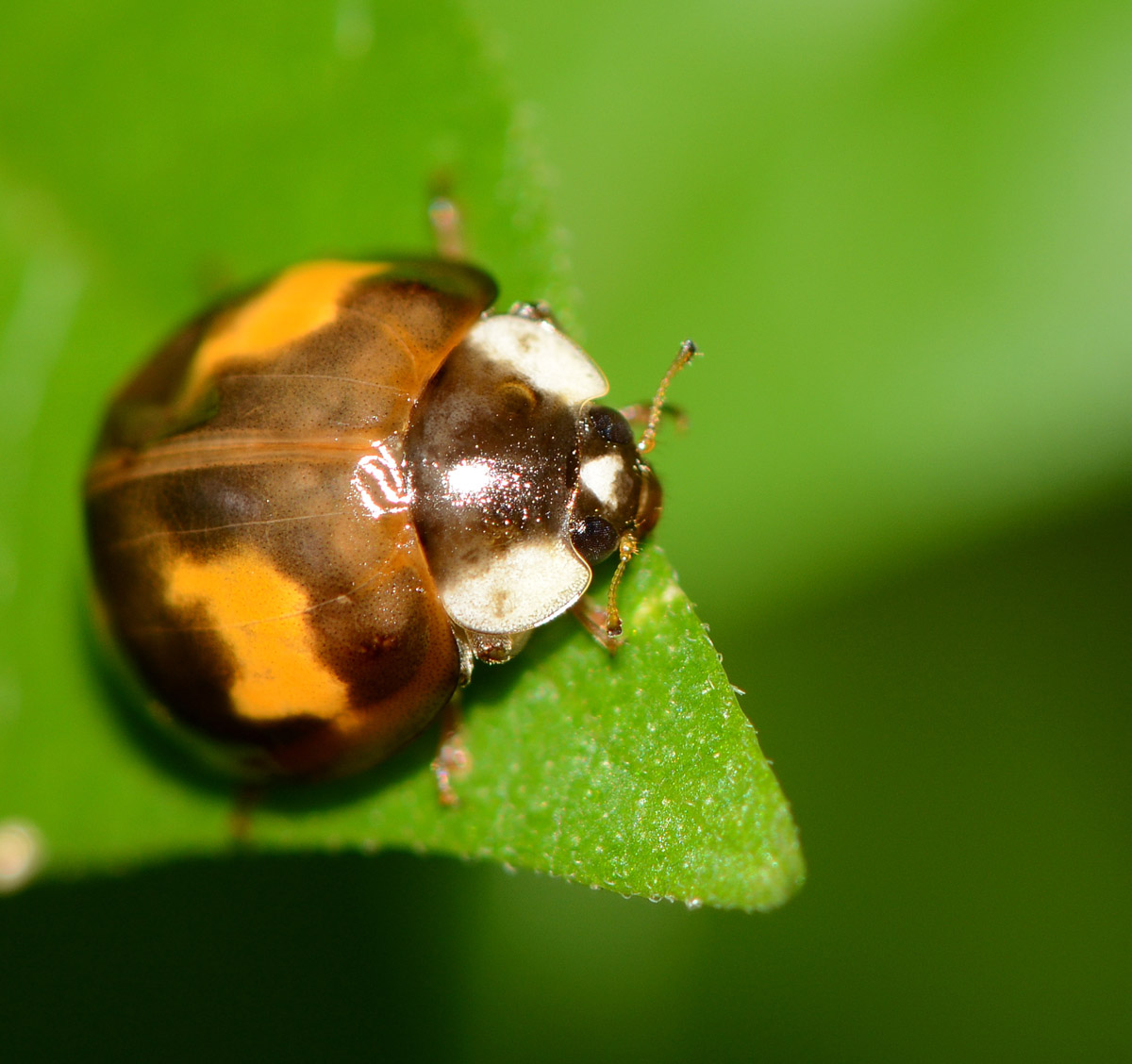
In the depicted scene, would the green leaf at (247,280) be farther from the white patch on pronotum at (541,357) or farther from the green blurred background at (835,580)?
the green blurred background at (835,580)

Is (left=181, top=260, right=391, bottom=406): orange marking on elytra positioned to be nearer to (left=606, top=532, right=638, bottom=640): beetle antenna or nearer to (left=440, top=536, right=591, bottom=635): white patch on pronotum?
(left=440, top=536, right=591, bottom=635): white patch on pronotum

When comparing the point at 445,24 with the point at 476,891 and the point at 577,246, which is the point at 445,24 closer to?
the point at 577,246

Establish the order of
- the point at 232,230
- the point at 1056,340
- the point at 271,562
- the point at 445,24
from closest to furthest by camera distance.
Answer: the point at 271,562 < the point at 445,24 < the point at 232,230 < the point at 1056,340

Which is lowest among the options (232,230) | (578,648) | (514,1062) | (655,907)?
(514,1062)

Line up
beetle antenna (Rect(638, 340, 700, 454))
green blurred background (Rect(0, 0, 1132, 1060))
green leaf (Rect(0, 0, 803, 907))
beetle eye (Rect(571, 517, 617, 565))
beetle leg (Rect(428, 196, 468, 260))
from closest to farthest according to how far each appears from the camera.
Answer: green leaf (Rect(0, 0, 803, 907)), beetle eye (Rect(571, 517, 617, 565)), beetle antenna (Rect(638, 340, 700, 454)), beetle leg (Rect(428, 196, 468, 260)), green blurred background (Rect(0, 0, 1132, 1060))

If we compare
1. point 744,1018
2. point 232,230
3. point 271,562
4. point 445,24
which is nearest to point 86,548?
point 271,562

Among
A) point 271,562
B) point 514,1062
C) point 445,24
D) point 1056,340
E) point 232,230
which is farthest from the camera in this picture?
point 514,1062

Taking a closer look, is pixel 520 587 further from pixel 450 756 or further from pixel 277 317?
pixel 277 317

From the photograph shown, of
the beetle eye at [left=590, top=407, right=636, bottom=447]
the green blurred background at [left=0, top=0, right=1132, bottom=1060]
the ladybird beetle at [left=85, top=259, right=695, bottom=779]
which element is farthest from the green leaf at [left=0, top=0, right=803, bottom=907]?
the green blurred background at [left=0, top=0, right=1132, bottom=1060]

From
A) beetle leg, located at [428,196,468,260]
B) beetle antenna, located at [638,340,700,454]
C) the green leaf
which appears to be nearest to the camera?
the green leaf
